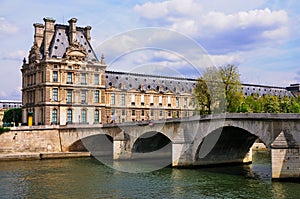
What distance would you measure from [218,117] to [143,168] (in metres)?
11.3

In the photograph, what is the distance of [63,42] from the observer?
3157 inches

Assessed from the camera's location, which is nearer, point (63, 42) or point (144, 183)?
point (144, 183)

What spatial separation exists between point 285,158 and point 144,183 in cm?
1166

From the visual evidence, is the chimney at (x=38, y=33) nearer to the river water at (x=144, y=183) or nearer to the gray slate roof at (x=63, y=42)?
the gray slate roof at (x=63, y=42)

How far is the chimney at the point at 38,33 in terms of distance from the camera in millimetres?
80762

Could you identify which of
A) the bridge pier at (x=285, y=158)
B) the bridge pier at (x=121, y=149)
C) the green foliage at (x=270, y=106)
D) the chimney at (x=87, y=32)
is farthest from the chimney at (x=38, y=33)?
the bridge pier at (x=285, y=158)

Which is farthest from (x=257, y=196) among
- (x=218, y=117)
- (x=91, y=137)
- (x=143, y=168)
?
(x=91, y=137)

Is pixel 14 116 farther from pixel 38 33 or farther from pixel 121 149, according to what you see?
pixel 121 149

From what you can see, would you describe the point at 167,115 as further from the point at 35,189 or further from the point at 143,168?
the point at 35,189

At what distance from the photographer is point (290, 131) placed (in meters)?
35.0

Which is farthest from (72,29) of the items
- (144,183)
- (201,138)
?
(144,183)

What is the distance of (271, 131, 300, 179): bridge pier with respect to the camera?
1336 inches

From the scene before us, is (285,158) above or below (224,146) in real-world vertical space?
below

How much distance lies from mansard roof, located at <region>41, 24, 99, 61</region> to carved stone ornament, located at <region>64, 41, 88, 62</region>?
5.38 feet
